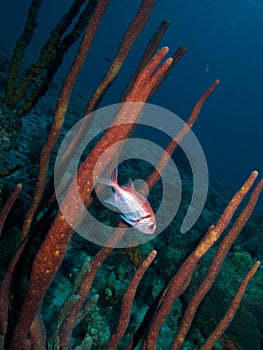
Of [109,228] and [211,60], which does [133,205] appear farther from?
[211,60]

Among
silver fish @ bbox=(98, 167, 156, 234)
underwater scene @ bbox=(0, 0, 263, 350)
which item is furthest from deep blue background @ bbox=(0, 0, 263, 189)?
silver fish @ bbox=(98, 167, 156, 234)

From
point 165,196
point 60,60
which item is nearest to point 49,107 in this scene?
point 165,196

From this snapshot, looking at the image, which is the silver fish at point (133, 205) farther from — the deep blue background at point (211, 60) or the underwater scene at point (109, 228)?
the deep blue background at point (211, 60)

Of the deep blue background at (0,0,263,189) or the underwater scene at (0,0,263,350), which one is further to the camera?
the deep blue background at (0,0,263,189)

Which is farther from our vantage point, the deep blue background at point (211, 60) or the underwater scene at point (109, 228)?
the deep blue background at point (211, 60)

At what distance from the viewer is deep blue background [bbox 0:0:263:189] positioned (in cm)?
8031

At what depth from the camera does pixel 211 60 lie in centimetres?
12194

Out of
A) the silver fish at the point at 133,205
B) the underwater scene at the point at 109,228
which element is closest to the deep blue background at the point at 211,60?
the underwater scene at the point at 109,228

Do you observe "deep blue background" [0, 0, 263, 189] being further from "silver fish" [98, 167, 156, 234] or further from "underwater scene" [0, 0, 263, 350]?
"silver fish" [98, 167, 156, 234]

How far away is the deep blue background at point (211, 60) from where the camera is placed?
8031 cm

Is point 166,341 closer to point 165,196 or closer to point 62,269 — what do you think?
point 62,269

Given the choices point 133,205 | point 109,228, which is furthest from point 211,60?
point 133,205

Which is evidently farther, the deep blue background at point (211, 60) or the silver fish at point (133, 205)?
the deep blue background at point (211, 60)

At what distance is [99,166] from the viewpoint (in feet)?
4.62
